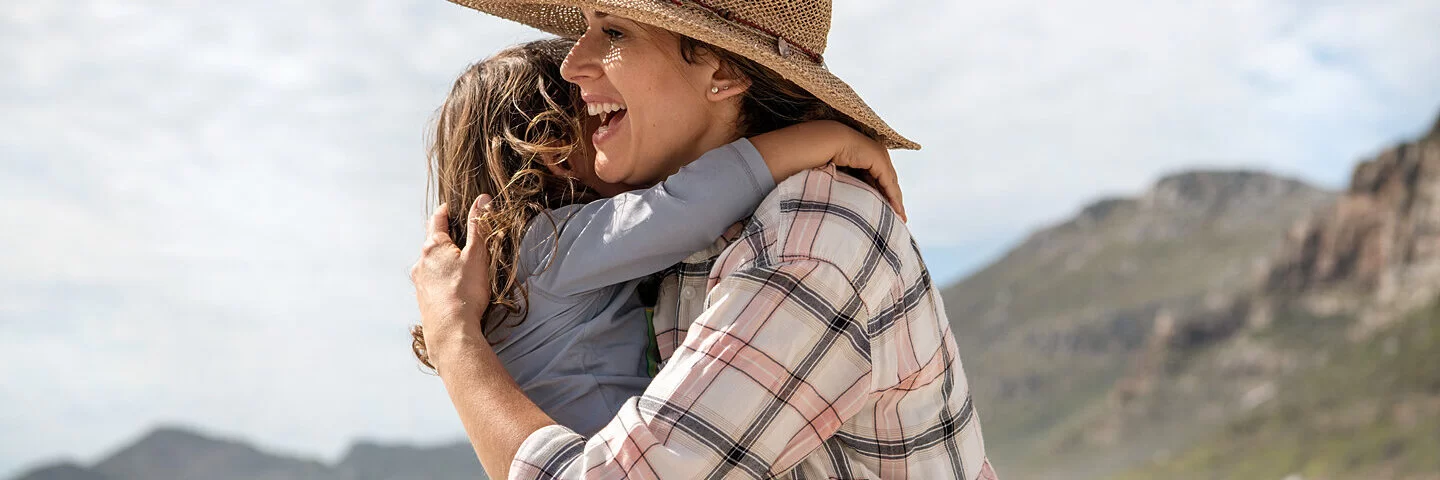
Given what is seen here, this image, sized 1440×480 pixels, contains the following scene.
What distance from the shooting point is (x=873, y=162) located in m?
3.55

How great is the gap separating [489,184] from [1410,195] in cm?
14714

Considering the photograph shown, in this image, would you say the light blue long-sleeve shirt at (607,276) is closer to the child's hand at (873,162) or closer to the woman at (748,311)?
the woman at (748,311)

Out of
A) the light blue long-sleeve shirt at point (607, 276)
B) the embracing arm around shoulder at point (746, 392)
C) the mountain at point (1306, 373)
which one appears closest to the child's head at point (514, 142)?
the light blue long-sleeve shirt at point (607, 276)

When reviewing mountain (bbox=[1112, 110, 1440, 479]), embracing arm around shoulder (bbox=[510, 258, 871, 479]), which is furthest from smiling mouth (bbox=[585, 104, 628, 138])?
mountain (bbox=[1112, 110, 1440, 479])

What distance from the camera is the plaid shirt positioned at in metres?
2.75

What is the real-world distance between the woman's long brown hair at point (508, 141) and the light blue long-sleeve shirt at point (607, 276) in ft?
0.42

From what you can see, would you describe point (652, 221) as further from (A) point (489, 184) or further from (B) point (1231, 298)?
(B) point (1231, 298)

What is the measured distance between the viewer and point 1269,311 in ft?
513

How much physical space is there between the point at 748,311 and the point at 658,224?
0.43 metres

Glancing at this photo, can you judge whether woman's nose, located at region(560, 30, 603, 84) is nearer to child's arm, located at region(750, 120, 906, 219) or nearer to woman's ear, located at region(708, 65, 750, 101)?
woman's ear, located at region(708, 65, 750, 101)

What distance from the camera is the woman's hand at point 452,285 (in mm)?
3184

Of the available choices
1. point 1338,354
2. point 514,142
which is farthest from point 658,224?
point 1338,354

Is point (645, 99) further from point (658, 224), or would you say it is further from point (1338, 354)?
point (1338, 354)

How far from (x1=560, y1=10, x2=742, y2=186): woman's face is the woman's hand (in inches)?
14.0
